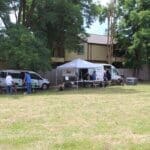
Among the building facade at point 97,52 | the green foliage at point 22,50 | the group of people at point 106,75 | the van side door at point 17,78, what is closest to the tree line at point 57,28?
the green foliage at point 22,50

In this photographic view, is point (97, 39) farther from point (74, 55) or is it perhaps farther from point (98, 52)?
point (74, 55)

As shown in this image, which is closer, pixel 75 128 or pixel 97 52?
pixel 75 128

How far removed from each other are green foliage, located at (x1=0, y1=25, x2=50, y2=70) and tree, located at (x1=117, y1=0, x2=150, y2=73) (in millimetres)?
20102

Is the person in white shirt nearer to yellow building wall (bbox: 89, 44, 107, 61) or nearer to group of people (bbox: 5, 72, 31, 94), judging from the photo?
group of people (bbox: 5, 72, 31, 94)

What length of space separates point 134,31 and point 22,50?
2583cm

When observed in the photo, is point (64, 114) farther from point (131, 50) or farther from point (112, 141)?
point (131, 50)

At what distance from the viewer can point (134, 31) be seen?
196 feet

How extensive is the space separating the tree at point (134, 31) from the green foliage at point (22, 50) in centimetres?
2010

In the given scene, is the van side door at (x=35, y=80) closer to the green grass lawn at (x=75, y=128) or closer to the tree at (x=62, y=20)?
the tree at (x=62, y=20)

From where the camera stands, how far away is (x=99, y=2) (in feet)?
169

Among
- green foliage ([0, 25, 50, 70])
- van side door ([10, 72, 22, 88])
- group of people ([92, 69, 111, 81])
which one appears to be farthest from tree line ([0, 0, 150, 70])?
group of people ([92, 69, 111, 81])

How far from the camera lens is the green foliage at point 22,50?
3659 centimetres

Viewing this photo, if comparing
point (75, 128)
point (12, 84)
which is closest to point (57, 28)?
point (12, 84)

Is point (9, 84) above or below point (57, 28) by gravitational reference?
below
